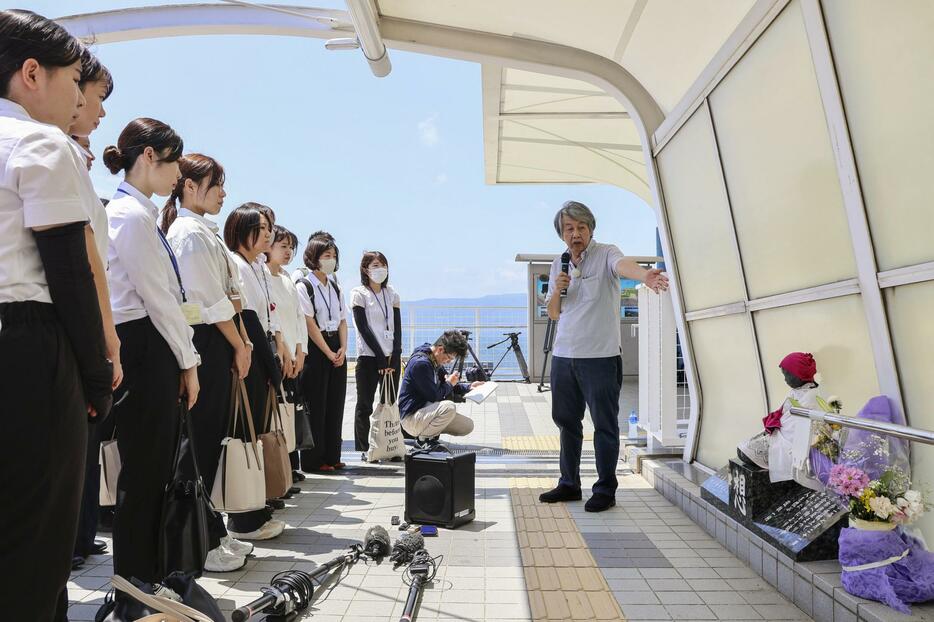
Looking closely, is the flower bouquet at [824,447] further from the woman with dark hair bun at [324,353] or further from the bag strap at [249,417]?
the woman with dark hair bun at [324,353]

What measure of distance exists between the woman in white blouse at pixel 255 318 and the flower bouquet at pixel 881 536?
2.75m

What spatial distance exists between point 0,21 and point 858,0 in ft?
9.36

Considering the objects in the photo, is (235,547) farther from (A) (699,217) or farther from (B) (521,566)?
(A) (699,217)

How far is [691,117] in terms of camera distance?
4.28 metres

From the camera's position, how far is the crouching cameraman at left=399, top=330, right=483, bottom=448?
563cm

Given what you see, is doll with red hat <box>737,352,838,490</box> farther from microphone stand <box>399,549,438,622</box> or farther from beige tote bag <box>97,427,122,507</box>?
beige tote bag <box>97,427,122,507</box>

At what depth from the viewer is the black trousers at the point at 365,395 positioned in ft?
19.1

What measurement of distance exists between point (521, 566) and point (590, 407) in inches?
54.6

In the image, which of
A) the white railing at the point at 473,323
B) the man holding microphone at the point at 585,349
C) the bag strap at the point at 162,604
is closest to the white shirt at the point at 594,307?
the man holding microphone at the point at 585,349

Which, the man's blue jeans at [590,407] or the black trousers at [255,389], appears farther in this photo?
the man's blue jeans at [590,407]

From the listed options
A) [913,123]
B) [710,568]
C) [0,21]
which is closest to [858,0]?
[913,123]

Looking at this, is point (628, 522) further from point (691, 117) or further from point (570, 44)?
point (570, 44)

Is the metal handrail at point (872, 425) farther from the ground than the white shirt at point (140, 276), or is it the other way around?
the white shirt at point (140, 276)

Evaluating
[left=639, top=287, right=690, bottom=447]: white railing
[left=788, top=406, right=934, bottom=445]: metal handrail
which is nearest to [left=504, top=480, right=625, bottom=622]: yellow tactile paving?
[left=788, top=406, right=934, bottom=445]: metal handrail
